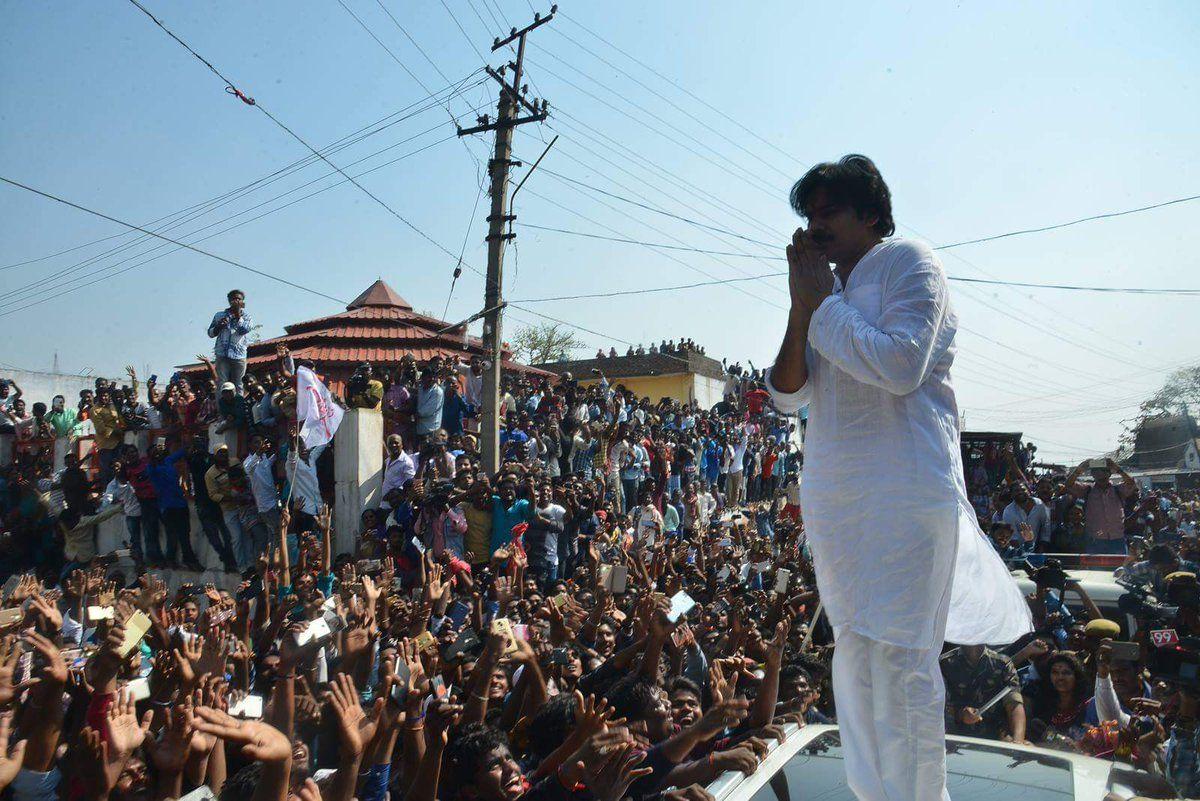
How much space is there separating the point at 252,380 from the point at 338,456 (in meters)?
1.98

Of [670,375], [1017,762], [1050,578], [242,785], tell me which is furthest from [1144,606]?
[670,375]

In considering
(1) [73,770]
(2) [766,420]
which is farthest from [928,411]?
(2) [766,420]

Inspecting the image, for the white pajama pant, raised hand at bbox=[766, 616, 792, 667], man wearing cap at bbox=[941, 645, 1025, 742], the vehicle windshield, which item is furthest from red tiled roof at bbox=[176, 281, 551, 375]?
the white pajama pant

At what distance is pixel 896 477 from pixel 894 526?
0.36 feet

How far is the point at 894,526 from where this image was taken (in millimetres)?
1978

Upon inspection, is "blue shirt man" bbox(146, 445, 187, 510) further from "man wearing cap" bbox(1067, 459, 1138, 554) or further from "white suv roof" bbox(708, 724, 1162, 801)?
"man wearing cap" bbox(1067, 459, 1138, 554)

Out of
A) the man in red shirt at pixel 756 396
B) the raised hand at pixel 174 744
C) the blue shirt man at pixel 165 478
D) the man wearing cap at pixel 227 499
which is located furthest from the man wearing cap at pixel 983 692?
the blue shirt man at pixel 165 478

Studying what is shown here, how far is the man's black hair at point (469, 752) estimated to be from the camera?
11.7ft

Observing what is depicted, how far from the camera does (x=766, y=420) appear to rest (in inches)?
1030

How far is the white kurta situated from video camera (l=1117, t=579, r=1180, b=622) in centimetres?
620

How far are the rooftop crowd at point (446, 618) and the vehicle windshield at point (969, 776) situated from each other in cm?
28

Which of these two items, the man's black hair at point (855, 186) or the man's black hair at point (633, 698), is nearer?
the man's black hair at point (855, 186)

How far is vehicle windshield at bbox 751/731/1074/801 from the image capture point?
9.21 feet

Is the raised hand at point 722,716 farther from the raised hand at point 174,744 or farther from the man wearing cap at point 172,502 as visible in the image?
the man wearing cap at point 172,502
